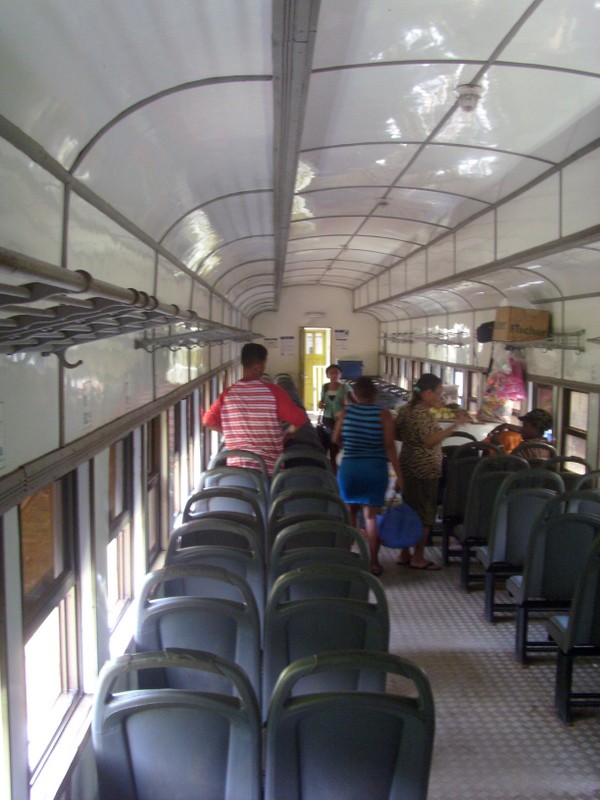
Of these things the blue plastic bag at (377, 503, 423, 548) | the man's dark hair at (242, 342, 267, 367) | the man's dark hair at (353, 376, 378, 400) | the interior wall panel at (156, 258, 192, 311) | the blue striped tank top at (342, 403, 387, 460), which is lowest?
the blue plastic bag at (377, 503, 423, 548)

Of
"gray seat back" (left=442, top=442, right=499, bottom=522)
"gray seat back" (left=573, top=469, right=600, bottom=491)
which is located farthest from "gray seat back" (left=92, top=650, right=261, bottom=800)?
"gray seat back" (left=442, top=442, right=499, bottom=522)

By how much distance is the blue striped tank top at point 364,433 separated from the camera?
228 inches

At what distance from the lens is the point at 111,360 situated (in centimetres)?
369

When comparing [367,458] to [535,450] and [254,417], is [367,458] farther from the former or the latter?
[535,450]

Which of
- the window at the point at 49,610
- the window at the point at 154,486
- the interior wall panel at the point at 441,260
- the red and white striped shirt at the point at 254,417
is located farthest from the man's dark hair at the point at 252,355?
the interior wall panel at the point at 441,260

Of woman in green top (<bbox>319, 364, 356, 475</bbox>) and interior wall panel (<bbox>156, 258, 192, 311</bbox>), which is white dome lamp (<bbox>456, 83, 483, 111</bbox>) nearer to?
interior wall panel (<bbox>156, 258, 192, 311</bbox>)

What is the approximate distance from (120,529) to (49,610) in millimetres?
1477

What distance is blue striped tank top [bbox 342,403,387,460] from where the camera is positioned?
228 inches

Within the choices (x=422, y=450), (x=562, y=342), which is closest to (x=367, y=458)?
(x=422, y=450)

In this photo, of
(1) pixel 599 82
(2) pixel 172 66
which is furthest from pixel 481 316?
(2) pixel 172 66

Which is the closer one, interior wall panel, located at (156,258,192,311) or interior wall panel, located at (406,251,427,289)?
interior wall panel, located at (156,258,192,311)

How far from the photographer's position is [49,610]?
280cm

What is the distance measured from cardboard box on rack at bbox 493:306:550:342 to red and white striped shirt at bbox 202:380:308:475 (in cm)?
322

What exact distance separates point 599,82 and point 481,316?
7060mm
